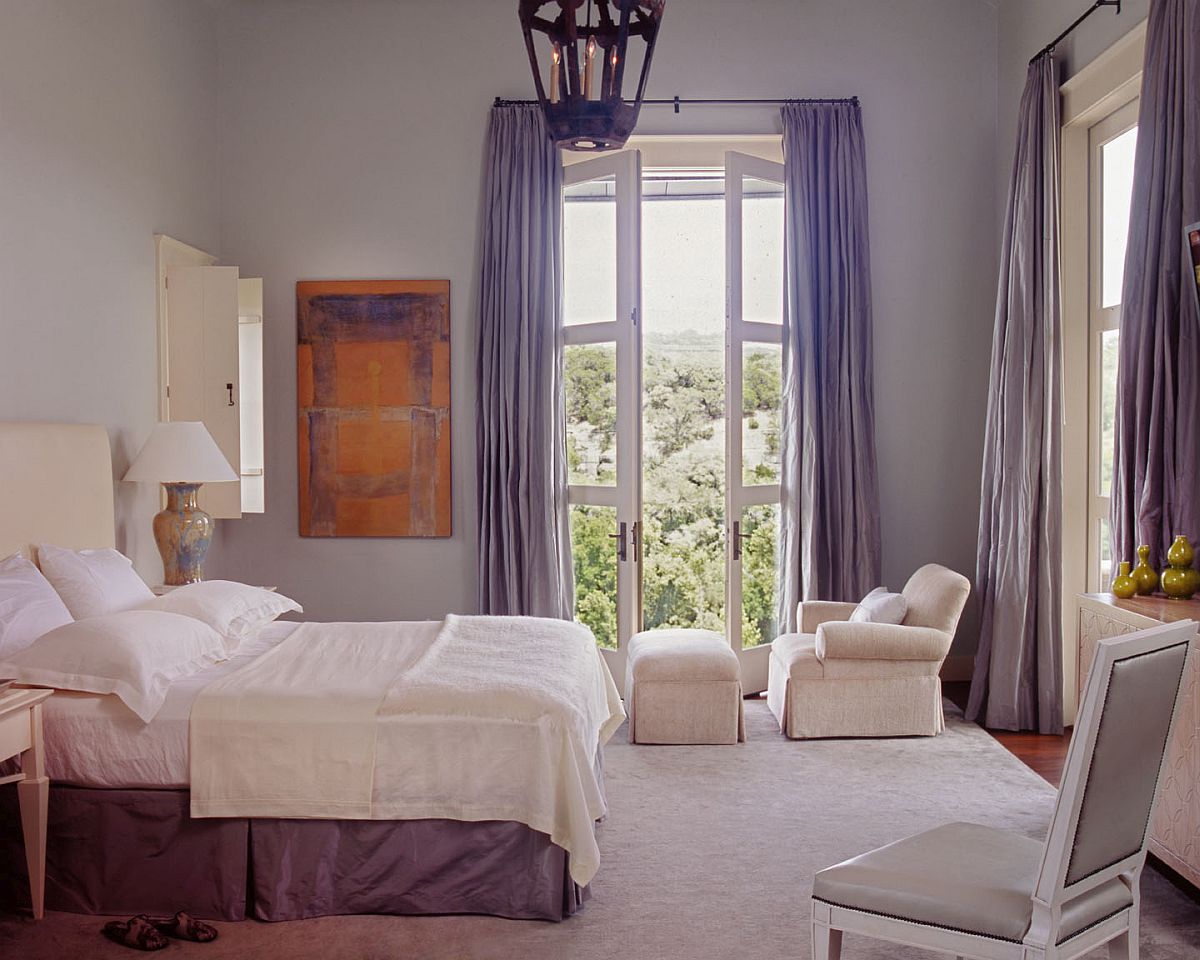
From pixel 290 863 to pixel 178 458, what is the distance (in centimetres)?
212

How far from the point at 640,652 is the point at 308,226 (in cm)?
291

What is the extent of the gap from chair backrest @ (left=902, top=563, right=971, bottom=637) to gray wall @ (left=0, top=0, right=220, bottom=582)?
3540 millimetres

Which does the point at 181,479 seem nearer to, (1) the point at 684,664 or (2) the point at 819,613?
(1) the point at 684,664

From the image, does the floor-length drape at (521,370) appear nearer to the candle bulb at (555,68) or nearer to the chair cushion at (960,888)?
the candle bulb at (555,68)

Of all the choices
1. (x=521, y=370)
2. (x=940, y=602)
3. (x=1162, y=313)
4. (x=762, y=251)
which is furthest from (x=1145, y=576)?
(x=521, y=370)

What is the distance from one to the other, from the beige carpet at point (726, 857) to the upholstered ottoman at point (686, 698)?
92 mm

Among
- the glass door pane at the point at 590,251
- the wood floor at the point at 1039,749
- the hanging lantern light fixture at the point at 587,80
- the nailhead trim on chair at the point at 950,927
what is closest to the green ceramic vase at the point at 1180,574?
the wood floor at the point at 1039,749

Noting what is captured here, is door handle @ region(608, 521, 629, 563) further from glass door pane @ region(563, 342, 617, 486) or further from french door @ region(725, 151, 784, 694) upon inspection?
french door @ region(725, 151, 784, 694)

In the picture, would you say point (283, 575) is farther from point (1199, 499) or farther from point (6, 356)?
point (1199, 499)

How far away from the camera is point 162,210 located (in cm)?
505

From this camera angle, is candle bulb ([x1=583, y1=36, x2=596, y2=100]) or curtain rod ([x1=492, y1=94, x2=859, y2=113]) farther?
curtain rod ([x1=492, y1=94, x2=859, y2=113])

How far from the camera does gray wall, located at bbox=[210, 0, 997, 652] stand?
18.6ft

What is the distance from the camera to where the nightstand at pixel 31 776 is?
2830 mm

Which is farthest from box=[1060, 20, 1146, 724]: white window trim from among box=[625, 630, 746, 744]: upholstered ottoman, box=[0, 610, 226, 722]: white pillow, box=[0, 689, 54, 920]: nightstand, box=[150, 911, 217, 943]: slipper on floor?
box=[0, 689, 54, 920]: nightstand
